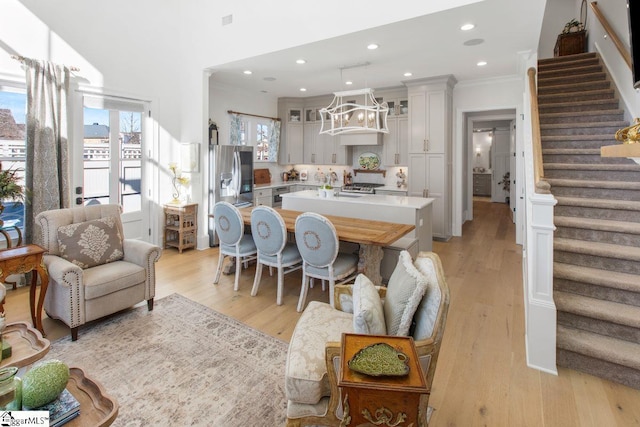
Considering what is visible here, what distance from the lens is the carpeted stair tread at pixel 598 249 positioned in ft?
8.97

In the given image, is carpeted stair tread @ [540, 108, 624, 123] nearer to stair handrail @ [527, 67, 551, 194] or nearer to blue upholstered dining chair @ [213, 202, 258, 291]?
stair handrail @ [527, 67, 551, 194]

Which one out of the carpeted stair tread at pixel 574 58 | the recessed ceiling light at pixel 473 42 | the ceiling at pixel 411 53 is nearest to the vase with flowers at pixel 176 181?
the ceiling at pixel 411 53

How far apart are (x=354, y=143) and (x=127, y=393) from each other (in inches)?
233

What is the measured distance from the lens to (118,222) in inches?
136

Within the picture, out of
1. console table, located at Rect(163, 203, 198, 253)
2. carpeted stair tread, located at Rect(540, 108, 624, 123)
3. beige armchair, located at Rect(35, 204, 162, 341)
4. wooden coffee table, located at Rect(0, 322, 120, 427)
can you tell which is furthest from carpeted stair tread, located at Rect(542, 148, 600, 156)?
console table, located at Rect(163, 203, 198, 253)

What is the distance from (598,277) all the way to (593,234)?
0.57 meters

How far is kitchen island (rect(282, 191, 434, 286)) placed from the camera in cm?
430

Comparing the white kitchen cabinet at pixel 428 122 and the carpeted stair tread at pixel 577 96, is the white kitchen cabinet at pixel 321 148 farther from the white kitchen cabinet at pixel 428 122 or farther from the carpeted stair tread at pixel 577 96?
the carpeted stair tread at pixel 577 96

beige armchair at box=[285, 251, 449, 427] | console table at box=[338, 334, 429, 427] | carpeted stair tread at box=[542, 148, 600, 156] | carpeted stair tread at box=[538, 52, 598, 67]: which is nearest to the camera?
console table at box=[338, 334, 429, 427]

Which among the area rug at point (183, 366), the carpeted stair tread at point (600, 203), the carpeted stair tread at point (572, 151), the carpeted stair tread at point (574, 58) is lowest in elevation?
the area rug at point (183, 366)

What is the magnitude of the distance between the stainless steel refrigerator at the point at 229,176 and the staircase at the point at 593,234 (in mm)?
4536

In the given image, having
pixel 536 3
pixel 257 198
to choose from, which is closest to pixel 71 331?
pixel 257 198

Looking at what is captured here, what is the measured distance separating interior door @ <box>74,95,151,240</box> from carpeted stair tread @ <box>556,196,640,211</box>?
5477 mm

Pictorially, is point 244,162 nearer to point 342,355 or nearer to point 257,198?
point 257,198
